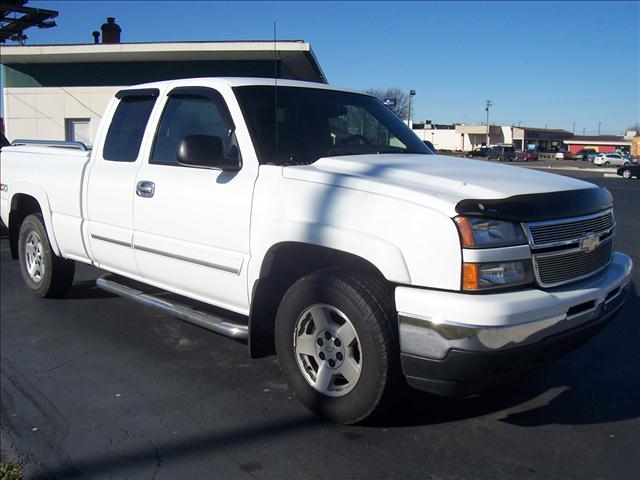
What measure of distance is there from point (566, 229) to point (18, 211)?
563 centimetres

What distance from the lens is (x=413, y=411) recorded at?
371 centimetres

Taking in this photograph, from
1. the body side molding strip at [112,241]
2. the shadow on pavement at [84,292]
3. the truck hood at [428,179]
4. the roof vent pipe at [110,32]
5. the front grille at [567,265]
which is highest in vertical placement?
the roof vent pipe at [110,32]

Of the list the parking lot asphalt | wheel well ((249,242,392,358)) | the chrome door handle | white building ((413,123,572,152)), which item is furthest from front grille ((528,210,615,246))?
white building ((413,123,572,152))

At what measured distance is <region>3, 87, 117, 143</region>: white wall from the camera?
19094 mm

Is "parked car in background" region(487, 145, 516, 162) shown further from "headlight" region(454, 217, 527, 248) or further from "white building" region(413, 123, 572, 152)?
"headlight" region(454, 217, 527, 248)

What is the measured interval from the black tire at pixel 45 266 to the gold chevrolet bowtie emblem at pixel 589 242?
4.90m

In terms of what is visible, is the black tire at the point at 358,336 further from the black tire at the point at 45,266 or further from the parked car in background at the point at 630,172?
the parked car in background at the point at 630,172

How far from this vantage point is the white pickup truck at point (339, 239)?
2.95 m

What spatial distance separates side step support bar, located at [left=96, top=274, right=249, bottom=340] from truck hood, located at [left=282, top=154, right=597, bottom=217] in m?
1.07

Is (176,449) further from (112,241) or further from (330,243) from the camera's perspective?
(112,241)

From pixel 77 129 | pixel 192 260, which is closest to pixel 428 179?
pixel 192 260

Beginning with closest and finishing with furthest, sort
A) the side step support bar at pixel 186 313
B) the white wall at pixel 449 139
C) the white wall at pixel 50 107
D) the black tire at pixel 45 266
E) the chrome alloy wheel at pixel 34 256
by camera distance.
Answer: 1. the side step support bar at pixel 186 313
2. the black tire at pixel 45 266
3. the chrome alloy wheel at pixel 34 256
4. the white wall at pixel 50 107
5. the white wall at pixel 449 139

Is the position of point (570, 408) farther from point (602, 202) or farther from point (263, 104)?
point (263, 104)

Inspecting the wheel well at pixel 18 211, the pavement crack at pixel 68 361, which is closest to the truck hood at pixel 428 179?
the pavement crack at pixel 68 361
